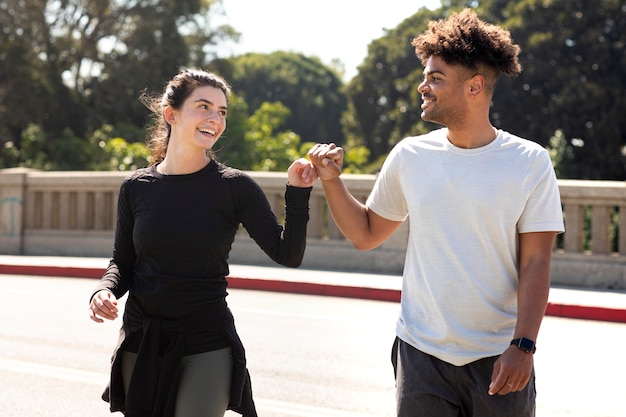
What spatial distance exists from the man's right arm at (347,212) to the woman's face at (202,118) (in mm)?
444

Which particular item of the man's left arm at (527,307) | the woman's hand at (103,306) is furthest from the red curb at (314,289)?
the man's left arm at (527,307)

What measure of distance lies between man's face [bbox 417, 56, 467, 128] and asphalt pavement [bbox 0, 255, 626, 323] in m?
7.30

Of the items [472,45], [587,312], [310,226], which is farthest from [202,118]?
[310,226]

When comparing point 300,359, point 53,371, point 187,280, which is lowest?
point 53,371

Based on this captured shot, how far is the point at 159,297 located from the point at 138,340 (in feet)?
0.62

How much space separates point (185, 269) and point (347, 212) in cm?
63

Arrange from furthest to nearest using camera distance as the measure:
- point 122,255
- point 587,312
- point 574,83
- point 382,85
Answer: point 382,85
point 574,83
point 587,312
point 122,255

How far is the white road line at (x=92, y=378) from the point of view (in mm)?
6125

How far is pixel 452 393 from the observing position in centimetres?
311

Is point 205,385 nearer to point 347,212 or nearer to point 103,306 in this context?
point 103,306

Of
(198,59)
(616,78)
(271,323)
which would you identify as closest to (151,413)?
(271,323)

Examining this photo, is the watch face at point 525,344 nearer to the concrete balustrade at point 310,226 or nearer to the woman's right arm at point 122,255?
the woman's right arm at point 122,255

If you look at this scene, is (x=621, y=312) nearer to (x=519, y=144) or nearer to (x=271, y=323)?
(x=271, y=323)

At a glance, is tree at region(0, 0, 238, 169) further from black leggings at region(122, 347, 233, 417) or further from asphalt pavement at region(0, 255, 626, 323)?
black leggings at region(122, 347, 233, 417)
